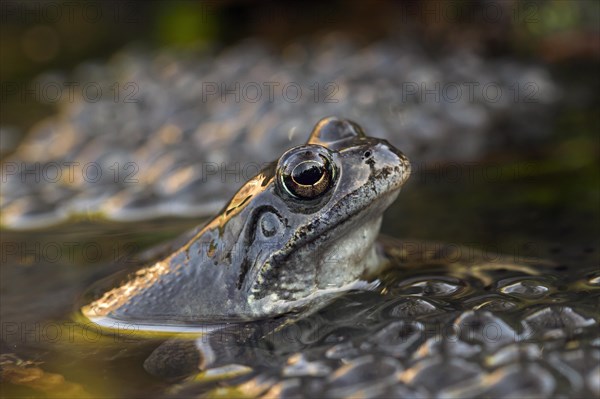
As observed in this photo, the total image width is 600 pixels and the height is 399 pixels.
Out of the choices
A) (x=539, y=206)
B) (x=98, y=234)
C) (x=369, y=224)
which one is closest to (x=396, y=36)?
(x=539, y=206)

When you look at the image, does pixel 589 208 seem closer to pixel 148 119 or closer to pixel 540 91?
pixel 540 91

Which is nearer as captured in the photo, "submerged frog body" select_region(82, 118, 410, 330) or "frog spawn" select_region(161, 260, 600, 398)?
"frog spawn" select_region(161, 260, 600, 398)

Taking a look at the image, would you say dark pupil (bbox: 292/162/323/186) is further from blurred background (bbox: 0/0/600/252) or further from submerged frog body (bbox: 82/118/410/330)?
blurred background (bbox: 0/0/600/252)

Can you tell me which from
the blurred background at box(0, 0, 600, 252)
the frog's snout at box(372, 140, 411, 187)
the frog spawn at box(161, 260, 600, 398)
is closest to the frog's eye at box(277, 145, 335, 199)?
the frog's snout at box(372, 140, 411, 187)

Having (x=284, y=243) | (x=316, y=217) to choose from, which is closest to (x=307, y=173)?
(x=316, y=217)

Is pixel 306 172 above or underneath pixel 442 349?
above

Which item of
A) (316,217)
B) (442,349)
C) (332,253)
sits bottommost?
(442,349)

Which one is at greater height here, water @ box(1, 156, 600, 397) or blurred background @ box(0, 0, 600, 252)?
blurred background @ box(0, 0, 600, 252)

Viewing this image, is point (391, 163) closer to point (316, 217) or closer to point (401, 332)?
point (316, 217)
